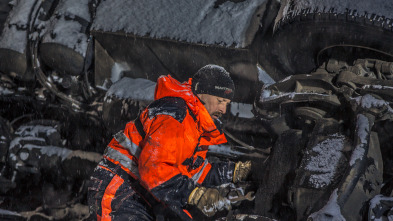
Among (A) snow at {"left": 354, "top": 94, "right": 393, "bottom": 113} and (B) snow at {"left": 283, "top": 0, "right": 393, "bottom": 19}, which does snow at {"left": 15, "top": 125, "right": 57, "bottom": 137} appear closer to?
(B) snow at {"left": 283, "top": 0, "right": 393, "bottom": 19}

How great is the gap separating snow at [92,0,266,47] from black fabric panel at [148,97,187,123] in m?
0.62

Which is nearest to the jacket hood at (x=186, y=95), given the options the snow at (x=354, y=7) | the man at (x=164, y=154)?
the man at (x=164, y=154)

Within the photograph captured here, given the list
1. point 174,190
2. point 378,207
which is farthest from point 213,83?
point 378,207

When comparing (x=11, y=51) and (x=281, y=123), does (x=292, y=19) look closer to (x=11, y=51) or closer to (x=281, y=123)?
(x=281, y=123)

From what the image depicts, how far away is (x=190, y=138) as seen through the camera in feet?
7.23

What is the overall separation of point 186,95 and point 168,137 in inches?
11.5

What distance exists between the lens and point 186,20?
282cm

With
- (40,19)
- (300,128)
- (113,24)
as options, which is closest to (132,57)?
(113,24)

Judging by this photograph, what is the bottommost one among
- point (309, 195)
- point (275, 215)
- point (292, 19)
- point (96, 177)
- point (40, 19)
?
point (96, 177)

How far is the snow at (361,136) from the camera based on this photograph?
1851mm

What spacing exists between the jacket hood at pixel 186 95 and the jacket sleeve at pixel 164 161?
7.3 inches

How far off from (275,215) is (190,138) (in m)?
0.53

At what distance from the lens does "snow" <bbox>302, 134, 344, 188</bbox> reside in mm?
1905

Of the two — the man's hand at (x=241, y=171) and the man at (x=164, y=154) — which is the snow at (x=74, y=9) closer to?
the man at (x=164, y=154)
